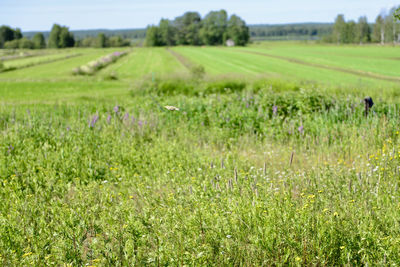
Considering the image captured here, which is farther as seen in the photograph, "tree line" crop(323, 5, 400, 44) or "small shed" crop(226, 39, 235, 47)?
"small shed" crop(226, 39, 235, 47)

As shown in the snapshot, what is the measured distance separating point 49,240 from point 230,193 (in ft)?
6.75

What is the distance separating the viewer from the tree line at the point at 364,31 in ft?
313

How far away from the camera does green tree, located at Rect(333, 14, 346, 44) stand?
120213mm

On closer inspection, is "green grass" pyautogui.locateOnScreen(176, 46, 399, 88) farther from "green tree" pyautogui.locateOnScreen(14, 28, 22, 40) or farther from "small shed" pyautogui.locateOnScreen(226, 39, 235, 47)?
"green tree" pyautogui.locateOnScreen(14, 28, 22, 40)

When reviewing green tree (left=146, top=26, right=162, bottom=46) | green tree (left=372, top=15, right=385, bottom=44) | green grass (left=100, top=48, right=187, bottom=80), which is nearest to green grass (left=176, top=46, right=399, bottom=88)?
green grass (left=100, top=48, right=187, bottom=80)

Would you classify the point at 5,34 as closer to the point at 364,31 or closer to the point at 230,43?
the point at 230,43

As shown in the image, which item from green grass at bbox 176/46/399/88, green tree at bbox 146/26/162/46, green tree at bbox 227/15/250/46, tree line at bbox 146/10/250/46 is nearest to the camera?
green grass at bbox 176/46/399/88

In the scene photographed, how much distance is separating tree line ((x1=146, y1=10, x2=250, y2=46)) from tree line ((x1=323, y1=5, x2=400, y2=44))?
28.6 m

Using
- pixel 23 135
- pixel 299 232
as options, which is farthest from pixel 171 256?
pixel 23 135

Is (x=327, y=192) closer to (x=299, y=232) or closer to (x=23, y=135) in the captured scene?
(x=299, y=232)

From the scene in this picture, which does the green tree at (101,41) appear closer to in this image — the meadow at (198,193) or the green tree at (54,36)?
the green tree at (54,36)

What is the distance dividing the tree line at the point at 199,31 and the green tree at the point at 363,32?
3107 cm

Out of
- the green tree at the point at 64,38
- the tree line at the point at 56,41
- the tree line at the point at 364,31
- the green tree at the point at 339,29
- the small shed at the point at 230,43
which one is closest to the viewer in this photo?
the tree line at the point at 364,31

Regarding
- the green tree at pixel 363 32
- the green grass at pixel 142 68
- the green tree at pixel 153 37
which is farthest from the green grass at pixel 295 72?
the green tree at pixel 153 37
